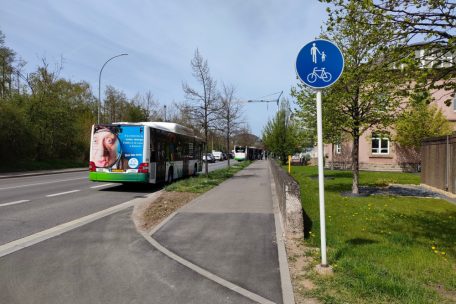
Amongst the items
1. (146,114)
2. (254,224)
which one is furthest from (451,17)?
(146,114)

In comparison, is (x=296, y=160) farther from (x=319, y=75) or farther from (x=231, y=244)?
(x=319, y=75)

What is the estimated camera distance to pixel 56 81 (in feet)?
124

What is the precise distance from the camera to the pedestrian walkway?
4945 millimetres

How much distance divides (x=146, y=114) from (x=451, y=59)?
47353 mm

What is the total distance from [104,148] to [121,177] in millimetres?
1355

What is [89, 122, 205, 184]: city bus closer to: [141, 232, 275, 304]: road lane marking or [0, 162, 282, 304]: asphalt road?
[0, 162, 282, 304]: asphalt road

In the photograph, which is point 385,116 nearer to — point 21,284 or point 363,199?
point 363,199

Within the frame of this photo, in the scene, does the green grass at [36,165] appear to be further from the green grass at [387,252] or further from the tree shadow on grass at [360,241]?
the tree shadow on grass at [360,241]

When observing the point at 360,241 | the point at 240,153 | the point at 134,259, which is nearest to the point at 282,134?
the point at 240,153

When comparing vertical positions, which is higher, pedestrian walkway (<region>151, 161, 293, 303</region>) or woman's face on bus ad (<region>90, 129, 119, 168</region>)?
woman's face on bus ad (<region>90, 129, 119, 168</region>)

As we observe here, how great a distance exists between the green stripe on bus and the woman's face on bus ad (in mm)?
356

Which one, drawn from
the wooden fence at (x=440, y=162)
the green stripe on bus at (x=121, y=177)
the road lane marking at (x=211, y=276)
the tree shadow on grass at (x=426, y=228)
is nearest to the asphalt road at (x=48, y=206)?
the green stripe on bus at (x=121, y=177)

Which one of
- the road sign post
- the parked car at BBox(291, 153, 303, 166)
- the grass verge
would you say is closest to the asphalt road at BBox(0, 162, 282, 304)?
the grass verge

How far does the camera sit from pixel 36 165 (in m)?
31.2
